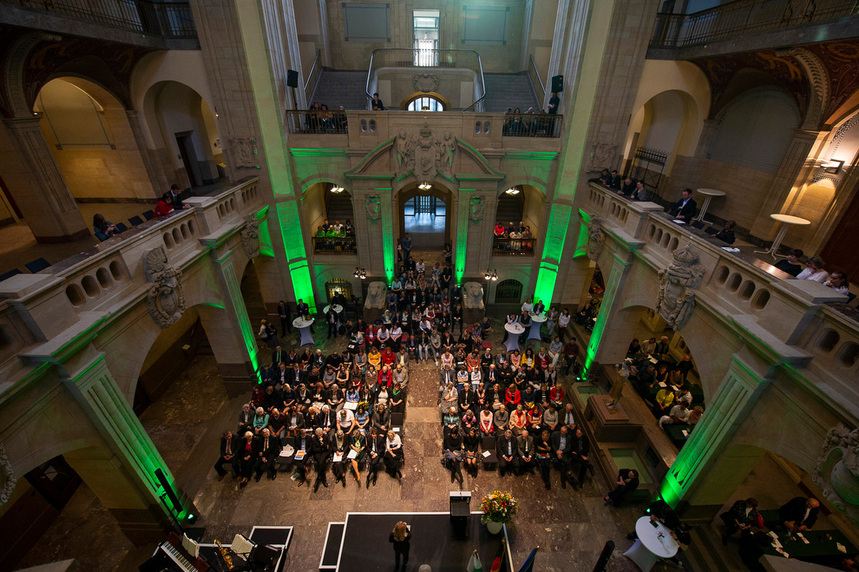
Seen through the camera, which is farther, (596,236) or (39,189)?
(596,236)

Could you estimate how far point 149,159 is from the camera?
42.9ft

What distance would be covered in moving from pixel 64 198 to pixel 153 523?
8632mm

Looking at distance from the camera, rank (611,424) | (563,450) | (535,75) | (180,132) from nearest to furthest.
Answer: (563,450) < (611,424) < (180,132) < (535,75)

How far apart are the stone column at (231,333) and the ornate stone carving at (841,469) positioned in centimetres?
1224

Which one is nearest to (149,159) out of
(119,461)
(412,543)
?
(119,461)

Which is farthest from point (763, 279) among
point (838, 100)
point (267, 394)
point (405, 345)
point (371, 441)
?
point (267, 394)

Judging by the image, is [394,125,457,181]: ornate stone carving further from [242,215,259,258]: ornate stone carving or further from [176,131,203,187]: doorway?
[176,131,203,187]: doorway

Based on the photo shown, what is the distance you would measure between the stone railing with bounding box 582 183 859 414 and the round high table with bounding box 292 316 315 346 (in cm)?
1099

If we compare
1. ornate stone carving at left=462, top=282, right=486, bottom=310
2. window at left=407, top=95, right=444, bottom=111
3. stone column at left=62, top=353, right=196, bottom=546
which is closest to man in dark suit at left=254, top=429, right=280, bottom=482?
stone column at left=62, top=353, right=196, bottom=546

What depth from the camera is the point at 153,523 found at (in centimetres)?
734

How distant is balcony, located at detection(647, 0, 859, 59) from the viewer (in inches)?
288

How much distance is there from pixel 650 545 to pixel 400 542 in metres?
4.50

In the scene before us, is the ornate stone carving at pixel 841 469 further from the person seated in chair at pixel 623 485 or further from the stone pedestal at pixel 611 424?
the stone pedestal at pixel 611 424

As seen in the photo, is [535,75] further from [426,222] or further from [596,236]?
[596,236]
